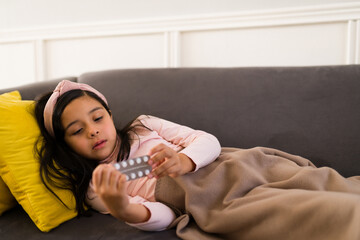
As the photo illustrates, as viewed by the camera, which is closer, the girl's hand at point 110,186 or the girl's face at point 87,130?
the girl's hand at point 110,186

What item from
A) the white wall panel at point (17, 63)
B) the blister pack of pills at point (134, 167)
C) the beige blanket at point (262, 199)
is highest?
the white wall panel at point (17, 63)

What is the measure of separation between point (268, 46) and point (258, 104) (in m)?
0.44

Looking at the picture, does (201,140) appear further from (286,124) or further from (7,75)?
(7,75)

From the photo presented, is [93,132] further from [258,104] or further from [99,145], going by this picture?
[258,104]

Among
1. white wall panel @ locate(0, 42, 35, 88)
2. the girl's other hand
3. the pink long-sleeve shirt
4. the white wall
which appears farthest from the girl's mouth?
white wall panel @ locate(0, 42, 35, 88)

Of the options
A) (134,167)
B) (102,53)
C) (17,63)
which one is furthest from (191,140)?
(17,63)

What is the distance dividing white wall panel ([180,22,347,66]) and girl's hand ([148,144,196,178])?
2.77ft

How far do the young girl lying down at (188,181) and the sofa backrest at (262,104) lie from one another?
0.13 m

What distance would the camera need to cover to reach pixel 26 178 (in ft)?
2.94

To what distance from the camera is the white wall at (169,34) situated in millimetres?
1418

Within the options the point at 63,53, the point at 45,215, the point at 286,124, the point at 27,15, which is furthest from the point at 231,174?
the point at 27,15

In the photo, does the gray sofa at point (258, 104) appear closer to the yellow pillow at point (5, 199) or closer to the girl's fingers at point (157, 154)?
the yellow pillow at point (5, 199)

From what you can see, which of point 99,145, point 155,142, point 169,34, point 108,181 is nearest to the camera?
point 108,181

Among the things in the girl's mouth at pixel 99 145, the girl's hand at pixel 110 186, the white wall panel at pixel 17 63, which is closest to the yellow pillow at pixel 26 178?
the girl's mouth at pixel 99 145
